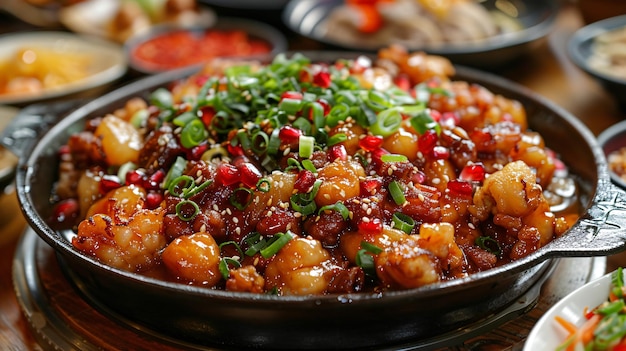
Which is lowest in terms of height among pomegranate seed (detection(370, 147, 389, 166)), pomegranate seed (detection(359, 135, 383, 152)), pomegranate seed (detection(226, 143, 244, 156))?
pomegranate seed (detection(226, 143, 244, 156))

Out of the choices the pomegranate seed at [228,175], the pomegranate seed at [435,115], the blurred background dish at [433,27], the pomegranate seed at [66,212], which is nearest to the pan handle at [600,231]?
the pomegranate seed at [435,115]

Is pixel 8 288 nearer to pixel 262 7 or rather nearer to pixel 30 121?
pixel 30 121

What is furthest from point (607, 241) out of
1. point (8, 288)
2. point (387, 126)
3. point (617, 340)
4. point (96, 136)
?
point (8, 288)

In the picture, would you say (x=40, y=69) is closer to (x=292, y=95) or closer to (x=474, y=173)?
(x=292, y=95)

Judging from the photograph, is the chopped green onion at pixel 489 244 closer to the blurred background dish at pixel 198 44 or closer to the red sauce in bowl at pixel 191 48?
the blurred background dish at pixel 198 44

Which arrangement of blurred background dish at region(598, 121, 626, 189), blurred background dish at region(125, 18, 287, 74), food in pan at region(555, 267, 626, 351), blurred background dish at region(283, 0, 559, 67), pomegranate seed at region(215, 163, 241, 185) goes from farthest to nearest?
blurred background dish at region(125, 18, 287, 74)
blurred background dish at region(283, 0, 559, 67)
blurred background dish at region(598, 121, 626, 189)
pomegranate seed at region(215, 163, 241, 185)
food in pan at region(555, 267, 626, 351)

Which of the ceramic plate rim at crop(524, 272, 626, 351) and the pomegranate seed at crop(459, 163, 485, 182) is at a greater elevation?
the pomegranate seed at crop(459, 163, 485, 182)

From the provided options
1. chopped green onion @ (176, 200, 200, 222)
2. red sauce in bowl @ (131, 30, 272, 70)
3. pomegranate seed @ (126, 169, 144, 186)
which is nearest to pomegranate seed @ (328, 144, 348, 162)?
chopped green onion @ (176, 200, 200, 222)

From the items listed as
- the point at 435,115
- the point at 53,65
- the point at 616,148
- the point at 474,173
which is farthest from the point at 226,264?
the point at 53,65

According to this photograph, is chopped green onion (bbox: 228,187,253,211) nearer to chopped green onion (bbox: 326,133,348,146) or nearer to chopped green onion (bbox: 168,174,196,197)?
chopped green onion (bbox: 168,174,196,197)
